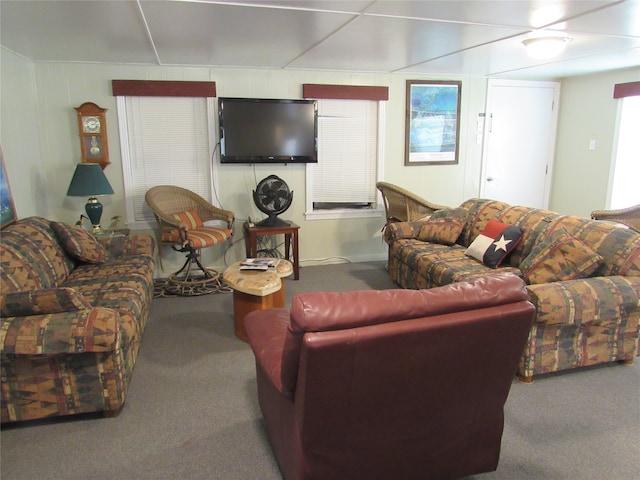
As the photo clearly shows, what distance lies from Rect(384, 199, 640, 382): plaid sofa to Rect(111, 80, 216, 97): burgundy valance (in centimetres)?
278

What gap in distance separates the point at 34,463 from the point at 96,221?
7.96ft

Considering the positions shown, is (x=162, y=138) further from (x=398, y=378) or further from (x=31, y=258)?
(x=398, y=378)

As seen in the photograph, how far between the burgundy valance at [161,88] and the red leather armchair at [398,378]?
11.2 ft

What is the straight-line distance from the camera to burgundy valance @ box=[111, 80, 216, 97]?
4.23 m

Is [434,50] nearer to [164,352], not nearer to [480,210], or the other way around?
[480,210]

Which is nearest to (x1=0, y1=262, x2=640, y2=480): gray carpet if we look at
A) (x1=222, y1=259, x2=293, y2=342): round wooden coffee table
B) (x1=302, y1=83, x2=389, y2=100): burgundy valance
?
(x1=222, y1=259, x2=293, y2=342): round wooden coffee table

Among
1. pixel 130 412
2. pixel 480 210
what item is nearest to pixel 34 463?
pixel 130 412

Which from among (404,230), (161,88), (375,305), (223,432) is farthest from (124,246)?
(375,305)

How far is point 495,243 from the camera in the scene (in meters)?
3.48

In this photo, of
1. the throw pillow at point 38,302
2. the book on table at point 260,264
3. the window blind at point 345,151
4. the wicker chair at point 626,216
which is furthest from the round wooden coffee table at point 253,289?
the wicker chair at point 626,216

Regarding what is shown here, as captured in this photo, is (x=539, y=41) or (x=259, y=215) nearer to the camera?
(x=539, y=41)

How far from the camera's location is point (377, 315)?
53.8 inches

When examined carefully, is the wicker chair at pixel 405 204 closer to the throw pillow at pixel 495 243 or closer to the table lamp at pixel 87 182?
the throw pillow at pixel 495 243

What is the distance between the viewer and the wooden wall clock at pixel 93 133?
422 cm
